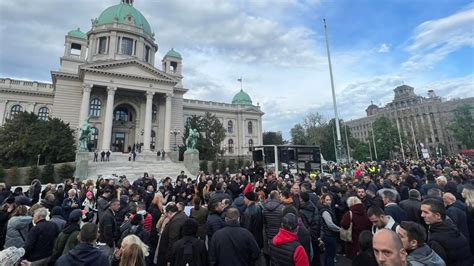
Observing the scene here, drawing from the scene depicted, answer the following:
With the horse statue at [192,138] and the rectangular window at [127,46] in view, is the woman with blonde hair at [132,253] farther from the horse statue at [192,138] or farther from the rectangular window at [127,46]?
the rectangular window at [127,46]

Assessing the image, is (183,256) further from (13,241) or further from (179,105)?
(179,105)

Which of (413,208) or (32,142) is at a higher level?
(32,142)

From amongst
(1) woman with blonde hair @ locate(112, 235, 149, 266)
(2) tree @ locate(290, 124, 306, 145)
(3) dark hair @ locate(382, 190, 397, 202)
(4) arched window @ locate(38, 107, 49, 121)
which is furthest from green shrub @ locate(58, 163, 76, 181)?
(2) tree @ locate(290, 124, 306, 145)

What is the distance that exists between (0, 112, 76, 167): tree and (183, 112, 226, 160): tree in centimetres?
1699

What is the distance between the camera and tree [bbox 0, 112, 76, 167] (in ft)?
83.9

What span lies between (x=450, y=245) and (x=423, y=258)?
3.05 feet

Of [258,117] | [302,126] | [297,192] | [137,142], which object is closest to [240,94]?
[258,117]

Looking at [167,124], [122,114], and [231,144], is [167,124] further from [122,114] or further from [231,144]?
[231,144]

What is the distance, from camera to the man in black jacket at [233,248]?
11.8 ft

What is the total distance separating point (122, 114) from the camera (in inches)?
1565

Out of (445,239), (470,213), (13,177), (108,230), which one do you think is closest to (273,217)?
(445,239)

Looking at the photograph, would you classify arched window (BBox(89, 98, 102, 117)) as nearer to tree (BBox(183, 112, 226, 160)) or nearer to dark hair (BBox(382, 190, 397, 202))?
tree (BBox(183, 112, 226, 160))

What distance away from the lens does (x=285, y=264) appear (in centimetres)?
321

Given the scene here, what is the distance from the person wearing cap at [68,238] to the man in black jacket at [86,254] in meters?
1.19
